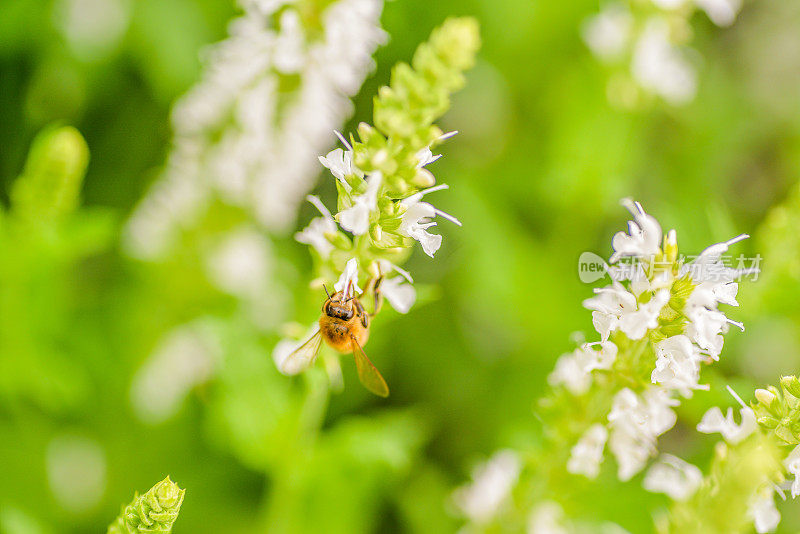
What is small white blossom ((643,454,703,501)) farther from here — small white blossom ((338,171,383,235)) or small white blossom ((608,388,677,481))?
small white blossom ((338,171,383,235))

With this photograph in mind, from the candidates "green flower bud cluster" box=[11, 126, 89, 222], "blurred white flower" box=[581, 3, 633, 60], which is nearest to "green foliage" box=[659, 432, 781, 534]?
"green flower bud cluster" box=[11, 126, 89, 222]

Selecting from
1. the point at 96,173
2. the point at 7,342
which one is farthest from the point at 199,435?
the point at 96,173

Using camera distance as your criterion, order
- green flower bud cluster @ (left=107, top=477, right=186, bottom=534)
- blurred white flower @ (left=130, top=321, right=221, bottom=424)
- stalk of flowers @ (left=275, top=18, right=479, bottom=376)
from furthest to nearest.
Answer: blurred white flower @ (left=130, top=321, right=221, bottom=424) → stalk of flowers @ (left=275, top=18, right=479, bottom=376) → green flower bud cluster @ (left=107, top=477, right=186, bottom=534)

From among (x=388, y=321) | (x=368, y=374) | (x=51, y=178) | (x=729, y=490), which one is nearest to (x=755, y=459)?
(x=729, y=490)

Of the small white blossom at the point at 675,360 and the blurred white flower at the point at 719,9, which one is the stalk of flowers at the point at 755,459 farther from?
the blurred white flower at the point at 719,9

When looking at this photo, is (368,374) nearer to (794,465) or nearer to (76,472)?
(794,465)
